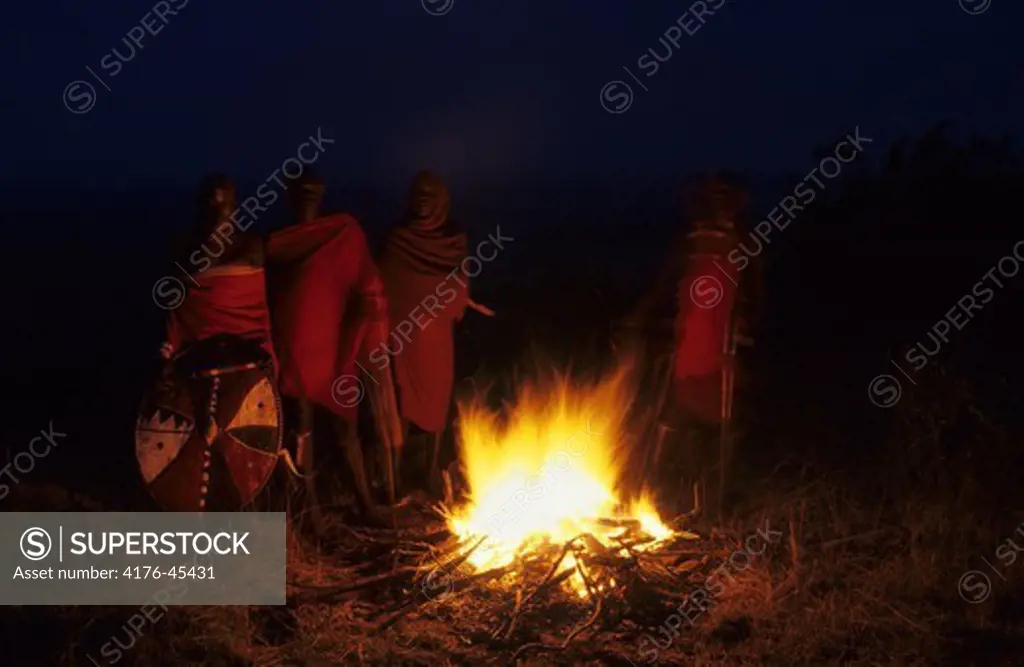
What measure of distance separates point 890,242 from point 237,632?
1114 centimetres

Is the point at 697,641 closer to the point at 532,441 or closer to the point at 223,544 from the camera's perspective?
the point at 532,441

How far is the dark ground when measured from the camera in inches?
181

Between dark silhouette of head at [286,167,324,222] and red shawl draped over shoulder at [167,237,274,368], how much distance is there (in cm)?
38

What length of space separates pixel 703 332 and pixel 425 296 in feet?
5.51

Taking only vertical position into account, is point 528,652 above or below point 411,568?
below

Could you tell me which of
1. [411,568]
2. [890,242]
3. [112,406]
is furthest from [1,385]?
[890,242]

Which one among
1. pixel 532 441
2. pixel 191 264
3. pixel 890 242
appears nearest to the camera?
pixel 191 264

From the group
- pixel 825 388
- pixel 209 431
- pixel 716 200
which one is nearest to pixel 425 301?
pixel 209 431

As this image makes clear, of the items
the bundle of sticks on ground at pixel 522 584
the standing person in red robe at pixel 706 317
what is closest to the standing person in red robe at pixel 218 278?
the bundle of sticks on ground at pixel 522 584

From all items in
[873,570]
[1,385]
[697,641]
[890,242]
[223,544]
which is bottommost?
[697,641]

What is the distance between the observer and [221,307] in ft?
16.5

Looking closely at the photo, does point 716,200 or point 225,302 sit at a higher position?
point 716,200

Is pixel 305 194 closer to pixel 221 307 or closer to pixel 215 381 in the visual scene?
pixel 221 307

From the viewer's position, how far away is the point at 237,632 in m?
4.45
